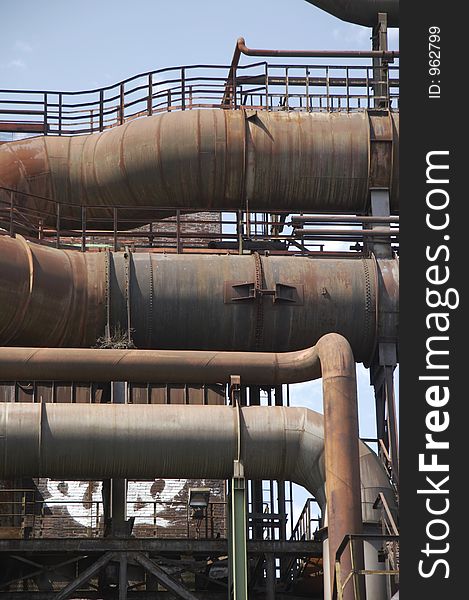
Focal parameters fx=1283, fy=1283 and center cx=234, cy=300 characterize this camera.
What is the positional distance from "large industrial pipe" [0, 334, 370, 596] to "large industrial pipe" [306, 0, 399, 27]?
11.3 meters

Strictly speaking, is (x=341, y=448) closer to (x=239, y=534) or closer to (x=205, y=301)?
(x=239, y=534)

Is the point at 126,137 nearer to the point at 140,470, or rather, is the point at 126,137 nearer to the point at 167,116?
the point at 167,116

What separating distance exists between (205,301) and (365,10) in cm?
1001

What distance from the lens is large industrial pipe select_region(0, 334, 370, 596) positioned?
1916 cm

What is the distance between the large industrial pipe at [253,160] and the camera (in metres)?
25.0

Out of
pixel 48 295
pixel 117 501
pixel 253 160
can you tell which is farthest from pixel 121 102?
pixel 117 501

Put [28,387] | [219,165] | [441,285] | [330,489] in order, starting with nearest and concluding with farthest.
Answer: [441,285]
[330,489]
[28,387]
[219,165]

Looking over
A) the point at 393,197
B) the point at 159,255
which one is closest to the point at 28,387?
the point at 159,255

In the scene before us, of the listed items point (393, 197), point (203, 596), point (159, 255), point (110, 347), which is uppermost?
point (393, 197)

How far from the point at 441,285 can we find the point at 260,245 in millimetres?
13972

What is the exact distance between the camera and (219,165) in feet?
82.2

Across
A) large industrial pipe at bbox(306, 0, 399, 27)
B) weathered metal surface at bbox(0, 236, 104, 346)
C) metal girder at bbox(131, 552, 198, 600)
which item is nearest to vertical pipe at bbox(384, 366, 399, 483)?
metal girder at bbox(131, 552, 198, 600)

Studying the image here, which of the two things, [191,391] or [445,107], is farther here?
[191,391]

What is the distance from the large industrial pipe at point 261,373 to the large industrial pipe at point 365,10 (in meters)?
11.3
